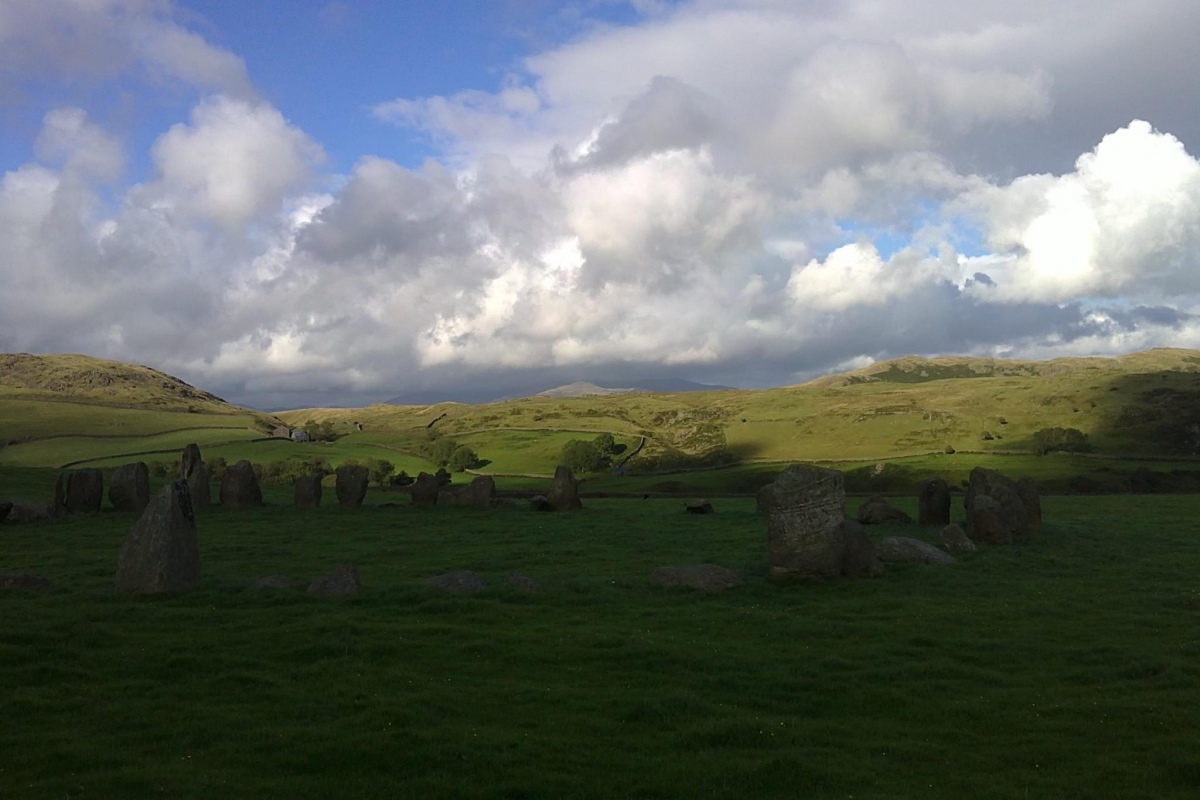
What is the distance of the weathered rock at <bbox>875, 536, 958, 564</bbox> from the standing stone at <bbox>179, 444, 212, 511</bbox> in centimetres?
3723

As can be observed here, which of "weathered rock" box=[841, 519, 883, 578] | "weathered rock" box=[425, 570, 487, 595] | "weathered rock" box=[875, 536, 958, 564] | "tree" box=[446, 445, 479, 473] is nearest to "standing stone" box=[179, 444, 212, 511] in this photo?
"weathered rock" box=[425, 570, 487, 595]

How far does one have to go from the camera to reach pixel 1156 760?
12.0 meters

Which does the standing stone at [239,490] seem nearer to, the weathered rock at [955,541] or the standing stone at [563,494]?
the standing stone at [563,494]

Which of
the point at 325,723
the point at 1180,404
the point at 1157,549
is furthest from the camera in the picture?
the point at 1180,404

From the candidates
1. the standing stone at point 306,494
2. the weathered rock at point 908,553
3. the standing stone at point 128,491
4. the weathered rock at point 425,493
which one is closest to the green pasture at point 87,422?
the standing stone at point 128,491

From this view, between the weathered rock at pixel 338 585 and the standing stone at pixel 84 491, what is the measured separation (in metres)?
29.0

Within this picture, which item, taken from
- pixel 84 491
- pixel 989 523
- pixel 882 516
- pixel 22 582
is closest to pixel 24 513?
pixel 84 491

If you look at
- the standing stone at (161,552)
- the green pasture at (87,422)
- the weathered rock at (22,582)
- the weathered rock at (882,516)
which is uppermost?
the green pasture at (87,422)

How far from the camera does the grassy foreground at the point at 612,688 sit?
37.4 feet

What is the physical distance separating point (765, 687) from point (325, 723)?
24.7ft

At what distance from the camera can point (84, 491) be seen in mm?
45531

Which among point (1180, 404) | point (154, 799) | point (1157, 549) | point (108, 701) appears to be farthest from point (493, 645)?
point (1180, 404)

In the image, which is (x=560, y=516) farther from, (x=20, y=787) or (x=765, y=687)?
(x=20, y=787)

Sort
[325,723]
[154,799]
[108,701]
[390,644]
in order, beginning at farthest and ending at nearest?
[390,644] < [108,701] < [325,723] < [154,799]
